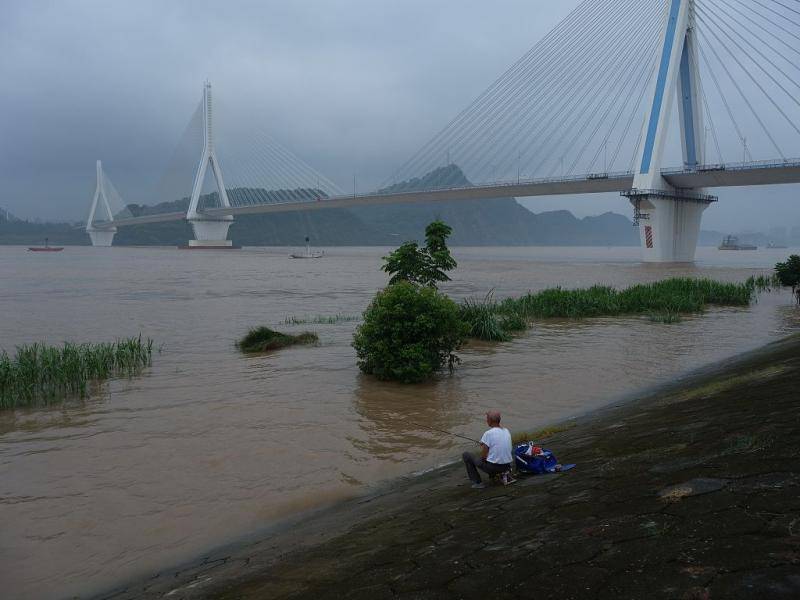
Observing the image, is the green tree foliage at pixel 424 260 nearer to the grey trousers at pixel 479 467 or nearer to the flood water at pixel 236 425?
the flood water at pixel 236 425

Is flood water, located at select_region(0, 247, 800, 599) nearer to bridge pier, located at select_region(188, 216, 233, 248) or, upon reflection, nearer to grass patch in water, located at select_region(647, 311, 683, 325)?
grass patch in water, located at select_region(647, 311, 683, 325)

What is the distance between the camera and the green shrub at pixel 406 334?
415 inches

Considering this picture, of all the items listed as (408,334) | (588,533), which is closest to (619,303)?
(408,334)

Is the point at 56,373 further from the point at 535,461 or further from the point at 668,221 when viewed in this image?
the point at 668,221

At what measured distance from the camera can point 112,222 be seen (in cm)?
9669

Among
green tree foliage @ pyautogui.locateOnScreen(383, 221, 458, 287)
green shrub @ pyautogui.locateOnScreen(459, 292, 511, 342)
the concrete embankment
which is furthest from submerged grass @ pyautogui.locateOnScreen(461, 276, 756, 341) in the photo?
the concrete embankment

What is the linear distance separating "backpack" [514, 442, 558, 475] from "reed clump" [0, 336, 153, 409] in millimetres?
7406

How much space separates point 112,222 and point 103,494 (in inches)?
3947

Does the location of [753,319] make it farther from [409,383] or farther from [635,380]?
[409,383]

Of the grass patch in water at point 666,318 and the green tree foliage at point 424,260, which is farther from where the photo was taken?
the grass patch in water at point 666,318

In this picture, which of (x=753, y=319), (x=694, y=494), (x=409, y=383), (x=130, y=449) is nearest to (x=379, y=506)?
(x=694, y=494)

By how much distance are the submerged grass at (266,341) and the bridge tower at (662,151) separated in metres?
38.9

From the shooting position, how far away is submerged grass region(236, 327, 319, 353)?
45.1 ft

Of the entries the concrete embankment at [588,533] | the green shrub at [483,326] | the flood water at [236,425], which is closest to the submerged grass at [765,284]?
the flood water at [236,425]
